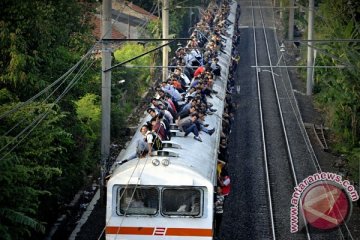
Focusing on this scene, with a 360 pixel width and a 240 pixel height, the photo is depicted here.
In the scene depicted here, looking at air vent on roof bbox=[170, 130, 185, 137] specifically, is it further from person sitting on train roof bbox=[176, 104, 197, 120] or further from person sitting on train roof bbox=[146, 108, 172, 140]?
person sitting on train roof bbox=[176, 104, 197, 120]

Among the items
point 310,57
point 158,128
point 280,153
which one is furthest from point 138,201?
point 310,57

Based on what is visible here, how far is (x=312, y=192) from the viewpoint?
1788cm

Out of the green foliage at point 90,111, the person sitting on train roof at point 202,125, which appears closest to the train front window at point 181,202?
the person sitting on train roof at point 202,125

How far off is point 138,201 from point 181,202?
0.70 m

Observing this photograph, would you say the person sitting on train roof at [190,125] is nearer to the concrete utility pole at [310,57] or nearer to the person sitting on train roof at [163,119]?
the person sitting on train roof at [163,119]

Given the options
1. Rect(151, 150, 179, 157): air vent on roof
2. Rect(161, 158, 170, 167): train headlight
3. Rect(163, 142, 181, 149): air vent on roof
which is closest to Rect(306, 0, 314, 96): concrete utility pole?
Rect(163, 142, 181, 149): air vent on roof

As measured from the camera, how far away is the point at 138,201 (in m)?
12.8

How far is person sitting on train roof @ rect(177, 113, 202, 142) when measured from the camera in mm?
14945

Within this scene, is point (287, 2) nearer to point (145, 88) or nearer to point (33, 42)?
point (145, 88)

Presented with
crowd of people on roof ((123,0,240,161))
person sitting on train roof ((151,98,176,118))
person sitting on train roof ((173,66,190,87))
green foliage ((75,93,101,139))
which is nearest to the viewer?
crowd of people on roof ((123,0,240,161))

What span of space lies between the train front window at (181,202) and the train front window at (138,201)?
0.48ft

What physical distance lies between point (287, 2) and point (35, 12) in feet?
115

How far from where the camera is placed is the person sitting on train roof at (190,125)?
14.9 meters

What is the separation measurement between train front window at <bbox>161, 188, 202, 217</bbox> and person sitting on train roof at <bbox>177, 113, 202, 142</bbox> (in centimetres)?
231
